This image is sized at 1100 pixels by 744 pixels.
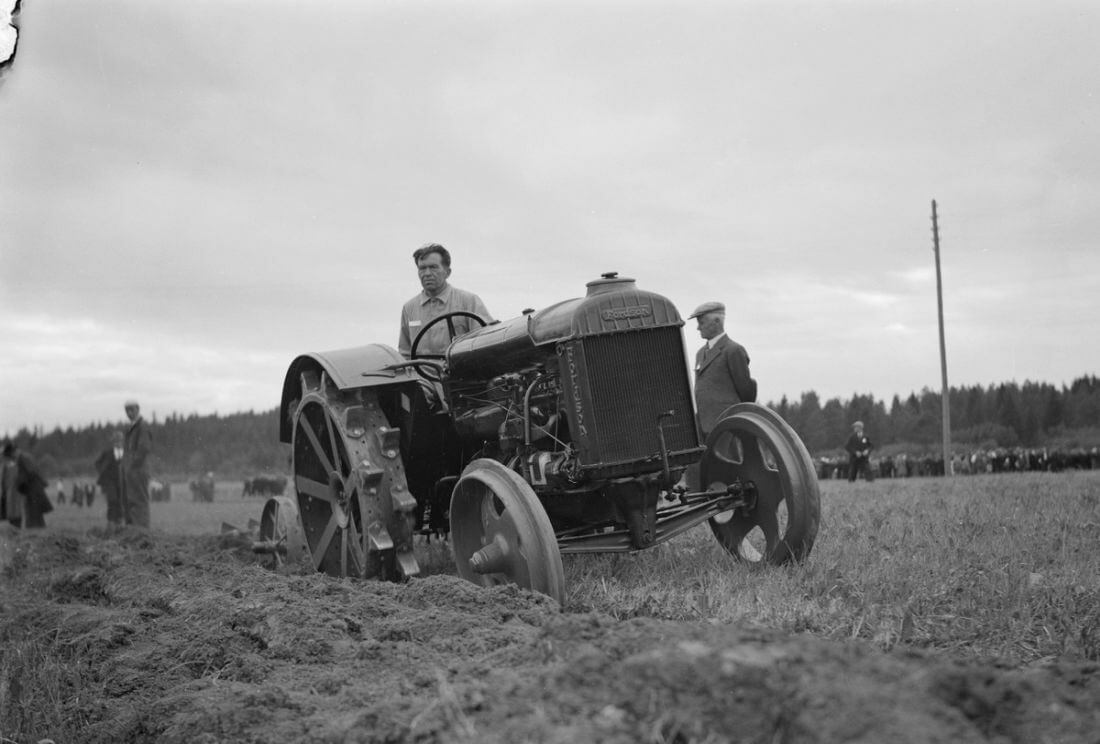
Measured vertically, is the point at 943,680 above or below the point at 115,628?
above

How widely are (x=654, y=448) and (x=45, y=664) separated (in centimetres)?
311

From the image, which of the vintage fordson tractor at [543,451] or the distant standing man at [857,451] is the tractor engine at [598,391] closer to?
the vintage fordson tractor at [543,451]

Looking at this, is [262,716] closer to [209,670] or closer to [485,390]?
[209,670]

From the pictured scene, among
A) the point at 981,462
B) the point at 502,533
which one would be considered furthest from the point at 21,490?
the point at 981,462

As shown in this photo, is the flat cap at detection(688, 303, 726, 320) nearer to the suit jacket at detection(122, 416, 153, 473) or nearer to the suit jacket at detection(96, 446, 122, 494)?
the suit jacket at detection(122, 416, 153, 473)

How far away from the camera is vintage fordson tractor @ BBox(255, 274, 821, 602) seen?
15.5ft

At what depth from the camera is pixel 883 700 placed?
1.81m

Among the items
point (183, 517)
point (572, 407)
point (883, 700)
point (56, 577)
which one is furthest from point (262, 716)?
point (183, 517)

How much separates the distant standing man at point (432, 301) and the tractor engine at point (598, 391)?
5.01 feet

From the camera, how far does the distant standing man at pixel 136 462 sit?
13312 mm

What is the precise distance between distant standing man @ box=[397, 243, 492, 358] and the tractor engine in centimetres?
153

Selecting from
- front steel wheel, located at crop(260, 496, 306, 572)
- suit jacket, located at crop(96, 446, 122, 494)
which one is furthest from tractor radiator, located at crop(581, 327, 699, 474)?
suit jacket, located at crop(96, 446, 122, 494)

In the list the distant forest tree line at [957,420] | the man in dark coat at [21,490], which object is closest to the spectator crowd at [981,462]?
the distant forest tree line at [957,420]

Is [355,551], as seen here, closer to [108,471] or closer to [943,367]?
[108,471]
